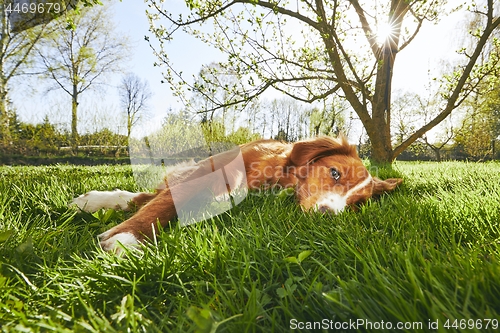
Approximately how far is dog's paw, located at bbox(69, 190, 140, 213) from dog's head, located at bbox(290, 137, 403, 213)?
1.72m

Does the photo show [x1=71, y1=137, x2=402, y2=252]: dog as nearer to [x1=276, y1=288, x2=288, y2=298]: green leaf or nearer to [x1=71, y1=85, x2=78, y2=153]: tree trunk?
[x1=276, y1=288, x2=288, y2=298]: green leaf

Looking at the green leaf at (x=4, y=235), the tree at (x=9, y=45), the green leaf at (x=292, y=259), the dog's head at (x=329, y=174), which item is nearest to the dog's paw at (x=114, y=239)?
the green leaf at (x=4, y=235)

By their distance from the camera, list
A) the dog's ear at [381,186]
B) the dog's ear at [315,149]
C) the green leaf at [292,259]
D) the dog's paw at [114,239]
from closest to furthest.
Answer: the green leaf at [292,259], the dog's paw at [114,239], the dog's ear at [315,149], the dog's ear at [381,186]

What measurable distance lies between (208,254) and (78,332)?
0.61m

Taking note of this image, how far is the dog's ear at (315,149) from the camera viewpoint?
9.59 feet

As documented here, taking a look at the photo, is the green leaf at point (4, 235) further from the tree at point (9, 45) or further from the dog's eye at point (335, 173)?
the tree at point (9, 45)

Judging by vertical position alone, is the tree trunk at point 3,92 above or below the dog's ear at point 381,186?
above

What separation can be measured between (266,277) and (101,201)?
2062 millimetres

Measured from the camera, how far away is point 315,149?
2.93 m

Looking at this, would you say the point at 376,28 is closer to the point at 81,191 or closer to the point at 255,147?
the point at 255,147

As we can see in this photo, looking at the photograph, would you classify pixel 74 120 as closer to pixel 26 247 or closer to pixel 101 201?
pixel 101 201

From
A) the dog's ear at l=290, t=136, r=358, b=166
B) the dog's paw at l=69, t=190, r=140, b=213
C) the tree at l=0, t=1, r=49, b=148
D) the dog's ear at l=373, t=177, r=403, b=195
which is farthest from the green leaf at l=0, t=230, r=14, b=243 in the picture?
the tree at l=0, t=1, r=49, b=148

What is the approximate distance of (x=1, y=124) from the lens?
13320 millimetres

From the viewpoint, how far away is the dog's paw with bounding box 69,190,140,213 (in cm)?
252
